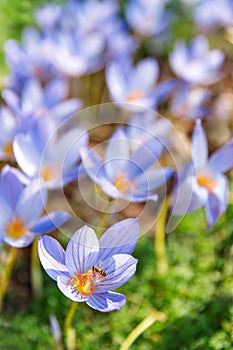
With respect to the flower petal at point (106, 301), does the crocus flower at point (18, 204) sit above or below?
above

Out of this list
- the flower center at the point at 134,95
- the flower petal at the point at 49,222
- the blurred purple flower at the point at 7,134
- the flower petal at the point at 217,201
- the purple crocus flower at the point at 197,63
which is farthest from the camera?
the purple crocus flower at the point at 197,63

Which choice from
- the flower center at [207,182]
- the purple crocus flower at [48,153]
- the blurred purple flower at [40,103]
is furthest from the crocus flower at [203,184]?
the blurred purple flower at [40,103]

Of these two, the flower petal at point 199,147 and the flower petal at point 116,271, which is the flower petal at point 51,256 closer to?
the flower petal at point 116,271

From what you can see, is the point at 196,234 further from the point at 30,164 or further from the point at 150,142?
the point at 30,164

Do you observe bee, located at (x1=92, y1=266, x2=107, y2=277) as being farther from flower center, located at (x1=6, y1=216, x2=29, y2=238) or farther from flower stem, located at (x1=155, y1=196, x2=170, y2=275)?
flower stem, located at (x1=155, y1=196, x2=170, y2=275)

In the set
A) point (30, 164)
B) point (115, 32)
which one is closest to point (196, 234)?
point (30, 164)

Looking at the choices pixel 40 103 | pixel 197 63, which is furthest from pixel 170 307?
pixel 197 63
